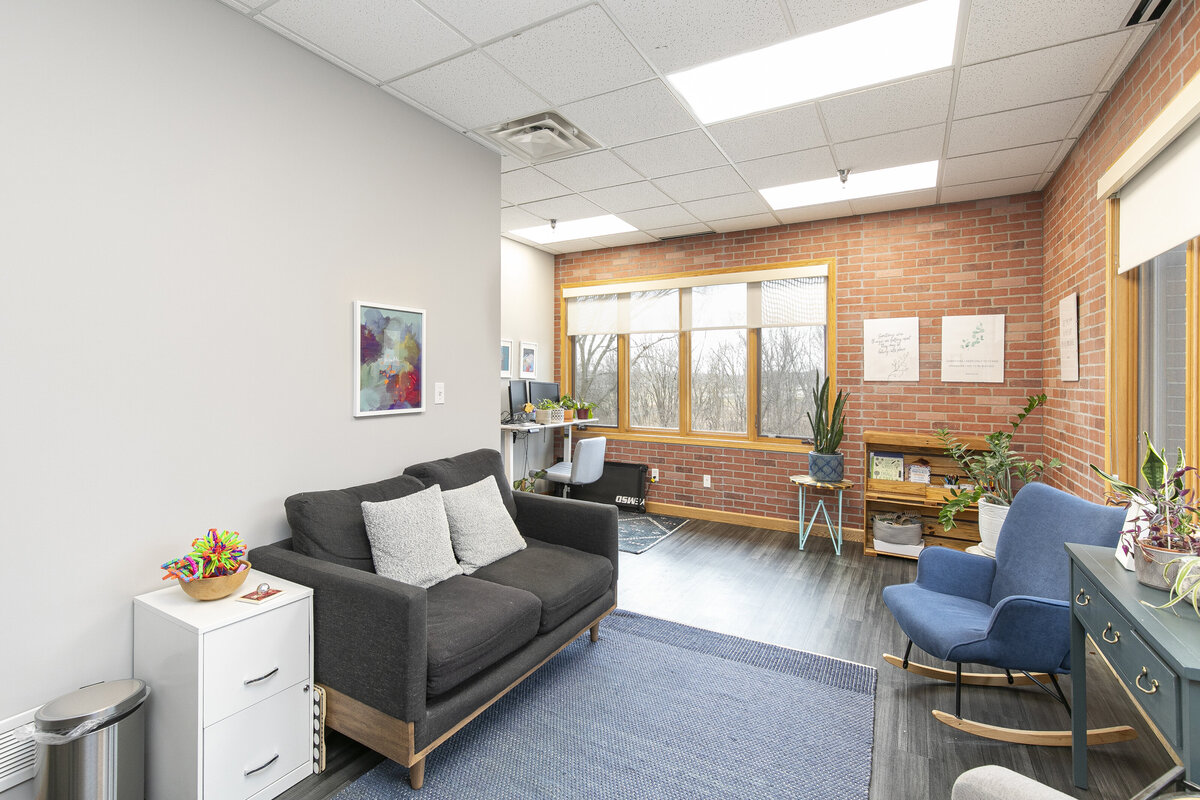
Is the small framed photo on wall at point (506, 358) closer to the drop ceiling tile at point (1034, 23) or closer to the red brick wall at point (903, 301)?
the red brick wall at point (903, 301)

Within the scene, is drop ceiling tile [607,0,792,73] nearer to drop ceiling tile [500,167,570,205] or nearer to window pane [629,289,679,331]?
drop ceiling tile [500,167,570,205]

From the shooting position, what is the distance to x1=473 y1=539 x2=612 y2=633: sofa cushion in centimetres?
239

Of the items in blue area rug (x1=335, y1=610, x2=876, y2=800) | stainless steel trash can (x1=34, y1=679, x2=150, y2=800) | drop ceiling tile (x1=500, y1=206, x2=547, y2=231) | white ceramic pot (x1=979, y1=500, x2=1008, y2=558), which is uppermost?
drop ceiling tile (x1=500, y1=206, x2=547, y2=231)

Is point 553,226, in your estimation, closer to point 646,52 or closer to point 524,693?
point 646,52

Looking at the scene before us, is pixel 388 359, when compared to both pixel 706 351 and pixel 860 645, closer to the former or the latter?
pixel 860 645

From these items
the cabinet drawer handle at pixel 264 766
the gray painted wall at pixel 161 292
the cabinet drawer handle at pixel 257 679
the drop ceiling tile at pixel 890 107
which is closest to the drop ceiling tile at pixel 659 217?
the drop ceiling tile at pixel 890 107

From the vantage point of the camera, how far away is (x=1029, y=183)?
3.85 metres

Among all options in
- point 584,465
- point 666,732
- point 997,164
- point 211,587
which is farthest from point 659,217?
point 211,587

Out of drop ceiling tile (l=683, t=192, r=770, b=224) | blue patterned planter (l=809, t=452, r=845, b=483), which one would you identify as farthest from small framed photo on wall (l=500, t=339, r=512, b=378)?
blue patterned planter (l=809, t=452, r=845, b=483)

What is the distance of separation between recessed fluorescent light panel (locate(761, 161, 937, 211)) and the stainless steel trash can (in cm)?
429

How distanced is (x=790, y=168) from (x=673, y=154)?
31.9 inches

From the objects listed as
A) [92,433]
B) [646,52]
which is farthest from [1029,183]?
[92,433]

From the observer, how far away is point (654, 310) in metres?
5.63

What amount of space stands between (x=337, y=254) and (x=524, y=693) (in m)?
2.12
